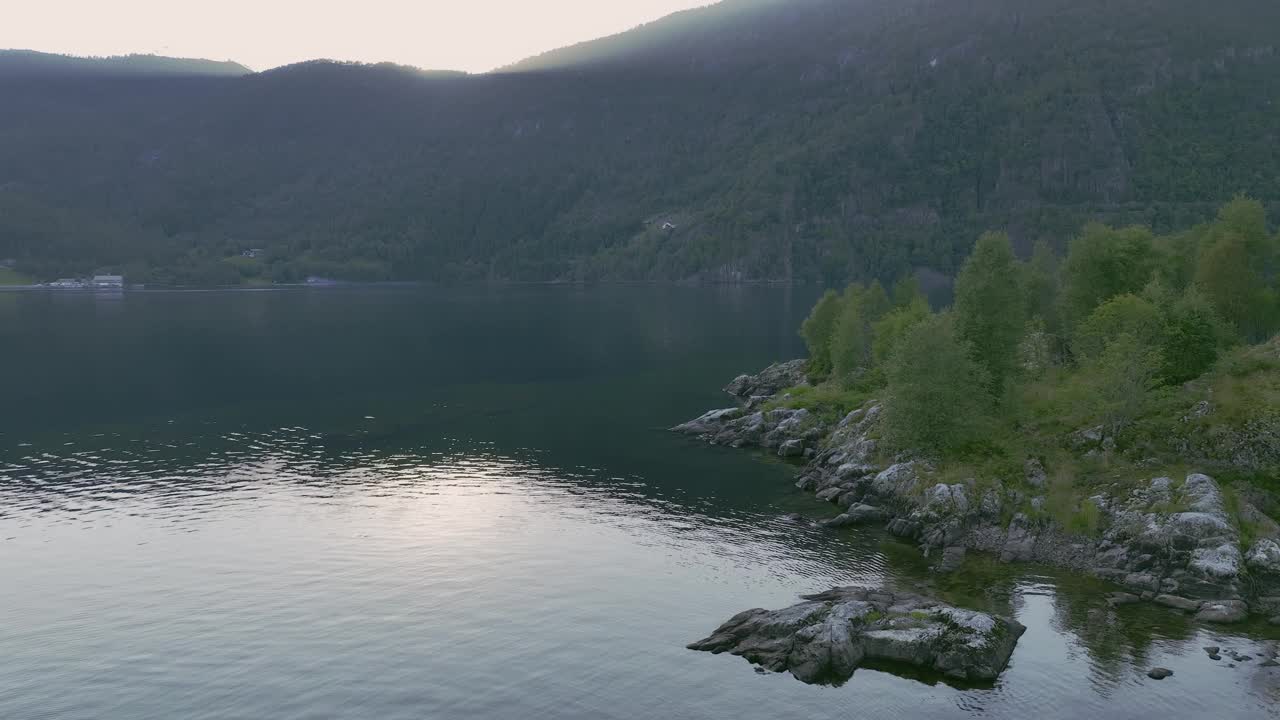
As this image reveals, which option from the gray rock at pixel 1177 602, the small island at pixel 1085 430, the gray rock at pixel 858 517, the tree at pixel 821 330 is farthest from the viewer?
the tree at pixel 821 330

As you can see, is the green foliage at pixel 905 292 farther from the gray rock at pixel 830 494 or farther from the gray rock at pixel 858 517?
the gray rock at pixel 858 517

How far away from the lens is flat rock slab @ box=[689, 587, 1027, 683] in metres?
56.1

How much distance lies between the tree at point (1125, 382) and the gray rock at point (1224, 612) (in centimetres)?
2341

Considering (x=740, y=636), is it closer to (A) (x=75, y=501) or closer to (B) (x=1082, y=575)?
(B) (x=1082, y=575)

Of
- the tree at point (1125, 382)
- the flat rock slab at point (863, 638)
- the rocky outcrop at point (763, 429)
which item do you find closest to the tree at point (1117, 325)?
the tree at point (1125, 382)

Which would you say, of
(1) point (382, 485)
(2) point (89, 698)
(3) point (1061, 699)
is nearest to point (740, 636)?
(3) point (1061, 699)

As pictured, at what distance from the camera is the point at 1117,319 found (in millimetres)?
103812

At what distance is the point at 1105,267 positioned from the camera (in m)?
125

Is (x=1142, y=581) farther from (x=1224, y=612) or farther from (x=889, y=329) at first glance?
(x=889, y=329)

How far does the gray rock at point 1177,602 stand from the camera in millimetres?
65000

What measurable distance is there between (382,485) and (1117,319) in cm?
8307

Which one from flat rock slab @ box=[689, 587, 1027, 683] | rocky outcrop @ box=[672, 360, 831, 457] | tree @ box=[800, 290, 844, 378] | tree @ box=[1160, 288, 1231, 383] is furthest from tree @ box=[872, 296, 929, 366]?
flat rock slab @ box=[689, 587, 1027, 683]

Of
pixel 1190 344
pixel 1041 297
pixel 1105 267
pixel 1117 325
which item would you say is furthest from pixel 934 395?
pixel 1041 297

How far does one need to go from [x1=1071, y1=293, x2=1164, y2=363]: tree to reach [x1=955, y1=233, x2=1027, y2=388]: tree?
321 inches
